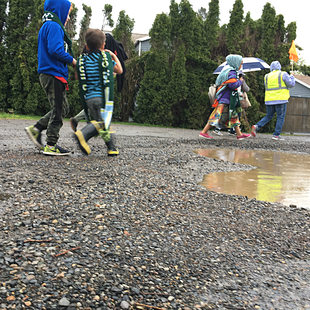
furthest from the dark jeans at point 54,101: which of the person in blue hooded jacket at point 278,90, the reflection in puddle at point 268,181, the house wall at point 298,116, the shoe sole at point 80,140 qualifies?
the house wall at point 298,116

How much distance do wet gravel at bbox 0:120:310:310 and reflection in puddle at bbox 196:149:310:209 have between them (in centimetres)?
34

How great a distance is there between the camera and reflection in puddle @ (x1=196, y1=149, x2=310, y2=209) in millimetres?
3768

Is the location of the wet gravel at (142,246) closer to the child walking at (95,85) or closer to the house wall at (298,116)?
the child walking at (95,85)

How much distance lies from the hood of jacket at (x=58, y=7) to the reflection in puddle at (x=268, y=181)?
283 cm

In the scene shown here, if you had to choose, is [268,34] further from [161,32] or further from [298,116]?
[298,116]

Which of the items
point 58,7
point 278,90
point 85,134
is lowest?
point 85,134

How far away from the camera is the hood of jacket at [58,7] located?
4.70 m

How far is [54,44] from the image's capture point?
4574 millimetres

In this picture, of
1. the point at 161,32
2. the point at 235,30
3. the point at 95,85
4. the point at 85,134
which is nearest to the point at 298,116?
the point at 235,30

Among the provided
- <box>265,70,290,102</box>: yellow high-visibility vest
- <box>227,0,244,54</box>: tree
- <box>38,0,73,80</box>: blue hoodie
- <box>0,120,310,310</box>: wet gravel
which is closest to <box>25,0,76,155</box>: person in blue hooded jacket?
A: <box>38,0,73,80</box>: blue hoodie

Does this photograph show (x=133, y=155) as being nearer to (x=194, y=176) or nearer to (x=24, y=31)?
(x=194, y=176)

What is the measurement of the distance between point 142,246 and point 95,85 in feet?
10.3

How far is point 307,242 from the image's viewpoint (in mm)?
2547

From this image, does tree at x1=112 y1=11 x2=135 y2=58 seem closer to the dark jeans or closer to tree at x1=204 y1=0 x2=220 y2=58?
tree at x1=204 y1=0 x2=220 y2=58
